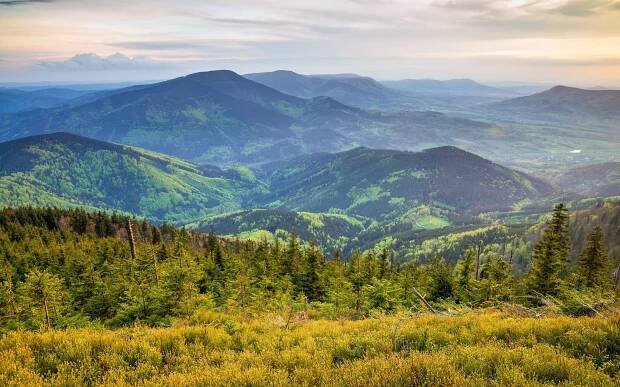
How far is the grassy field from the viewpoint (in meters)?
8.09

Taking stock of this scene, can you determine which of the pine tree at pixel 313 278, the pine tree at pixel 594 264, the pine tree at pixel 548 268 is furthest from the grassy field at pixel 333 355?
the pine tree at pixel 594 264

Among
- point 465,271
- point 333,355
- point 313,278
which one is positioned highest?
point 333,355

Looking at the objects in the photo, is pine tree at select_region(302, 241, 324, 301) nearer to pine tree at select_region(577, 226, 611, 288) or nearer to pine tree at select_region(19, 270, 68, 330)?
pine tree at select_region(19, 270, 68, 330)

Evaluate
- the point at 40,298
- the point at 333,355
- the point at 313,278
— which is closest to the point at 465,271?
the point at 313,278

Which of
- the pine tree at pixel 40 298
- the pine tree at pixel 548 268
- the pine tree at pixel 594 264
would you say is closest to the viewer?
the pine tree at pixel 40 298

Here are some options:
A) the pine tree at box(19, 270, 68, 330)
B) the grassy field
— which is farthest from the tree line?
the grassy field

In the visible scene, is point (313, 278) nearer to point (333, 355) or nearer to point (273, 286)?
point (273, 286)

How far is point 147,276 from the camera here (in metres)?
29.1

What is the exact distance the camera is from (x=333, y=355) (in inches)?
408

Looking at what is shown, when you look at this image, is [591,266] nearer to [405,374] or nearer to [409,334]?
[409,334]

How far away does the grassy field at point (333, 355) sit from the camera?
8094 mm

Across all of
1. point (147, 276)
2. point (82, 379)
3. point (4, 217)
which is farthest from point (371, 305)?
point (4, 217)

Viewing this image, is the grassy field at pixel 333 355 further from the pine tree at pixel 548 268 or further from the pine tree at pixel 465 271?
the pine tree at pixel 465 271

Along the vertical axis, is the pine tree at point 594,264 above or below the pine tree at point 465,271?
above
